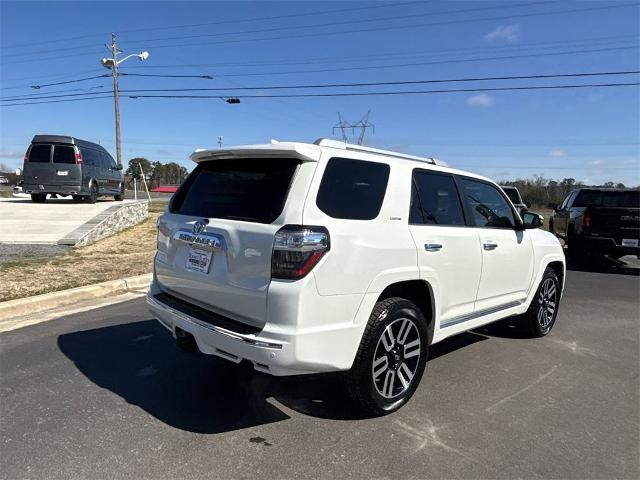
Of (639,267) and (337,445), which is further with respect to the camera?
(639,267)

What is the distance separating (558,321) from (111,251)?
28.1 feet

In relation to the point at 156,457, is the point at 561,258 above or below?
above

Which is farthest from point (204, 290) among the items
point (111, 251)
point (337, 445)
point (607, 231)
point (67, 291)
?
point (607, 231)

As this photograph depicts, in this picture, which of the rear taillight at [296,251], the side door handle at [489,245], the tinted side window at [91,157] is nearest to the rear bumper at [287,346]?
the rear taillight at [296,251]

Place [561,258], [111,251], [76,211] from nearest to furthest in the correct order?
[561,258]
[111,251]
[76,211]

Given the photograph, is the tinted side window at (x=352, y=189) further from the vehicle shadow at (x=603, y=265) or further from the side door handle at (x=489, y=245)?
the vehicle shadow at (x=603, y=265)

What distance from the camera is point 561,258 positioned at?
5.98 m

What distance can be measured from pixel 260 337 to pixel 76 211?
1297cm

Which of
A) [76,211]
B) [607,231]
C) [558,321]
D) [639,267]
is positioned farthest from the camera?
[76,211]

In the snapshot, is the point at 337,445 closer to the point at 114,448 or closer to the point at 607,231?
the point at 114,448

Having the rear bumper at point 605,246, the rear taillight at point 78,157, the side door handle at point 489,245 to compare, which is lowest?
the rear bumper at point 605,246

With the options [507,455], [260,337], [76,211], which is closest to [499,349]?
[507,455]

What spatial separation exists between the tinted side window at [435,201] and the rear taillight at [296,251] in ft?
3.33

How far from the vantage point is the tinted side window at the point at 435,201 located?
13.0 feet
